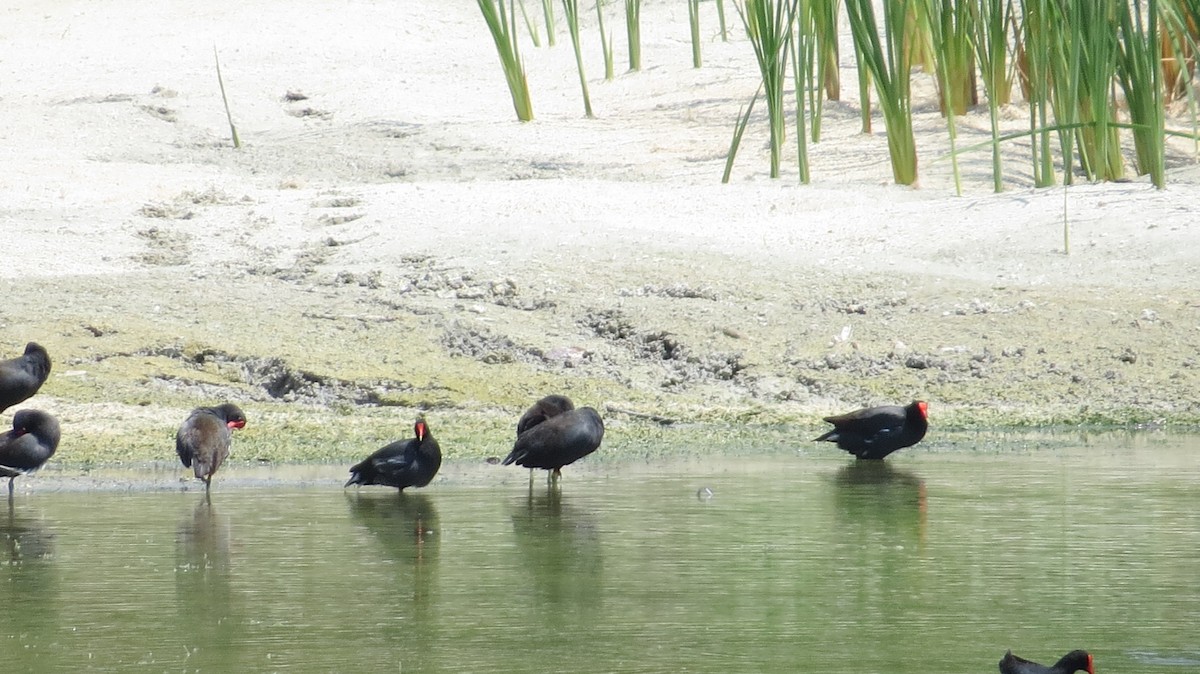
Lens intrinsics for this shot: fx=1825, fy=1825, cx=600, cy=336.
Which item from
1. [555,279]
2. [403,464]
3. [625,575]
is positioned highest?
[625,575]

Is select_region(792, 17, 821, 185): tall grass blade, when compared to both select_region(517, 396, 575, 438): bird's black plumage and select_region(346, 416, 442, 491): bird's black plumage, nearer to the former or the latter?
select_region(517, 396, 575, 438): bird's black plumage

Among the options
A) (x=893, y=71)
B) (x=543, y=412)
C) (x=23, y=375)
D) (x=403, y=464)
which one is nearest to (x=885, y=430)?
(x=543, y=412)

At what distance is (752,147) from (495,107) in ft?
13.1

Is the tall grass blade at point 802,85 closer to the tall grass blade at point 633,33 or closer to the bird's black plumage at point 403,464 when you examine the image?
the tall grass blade at point 633,33

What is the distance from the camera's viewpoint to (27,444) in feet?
25.3

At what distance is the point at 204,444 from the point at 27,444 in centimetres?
77

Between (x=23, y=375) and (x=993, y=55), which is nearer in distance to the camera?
(x=23, y=375)

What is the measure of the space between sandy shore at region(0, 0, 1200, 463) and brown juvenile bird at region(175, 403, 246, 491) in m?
0.88

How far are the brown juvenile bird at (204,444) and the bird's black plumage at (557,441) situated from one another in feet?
4.07

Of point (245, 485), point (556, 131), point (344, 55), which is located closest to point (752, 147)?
point (556, 131)

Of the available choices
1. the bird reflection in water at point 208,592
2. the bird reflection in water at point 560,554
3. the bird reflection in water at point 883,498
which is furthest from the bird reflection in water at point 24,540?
the bird reflection in water at point 883,498

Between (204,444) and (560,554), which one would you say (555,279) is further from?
(560,554)

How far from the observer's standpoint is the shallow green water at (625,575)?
4.47 metres

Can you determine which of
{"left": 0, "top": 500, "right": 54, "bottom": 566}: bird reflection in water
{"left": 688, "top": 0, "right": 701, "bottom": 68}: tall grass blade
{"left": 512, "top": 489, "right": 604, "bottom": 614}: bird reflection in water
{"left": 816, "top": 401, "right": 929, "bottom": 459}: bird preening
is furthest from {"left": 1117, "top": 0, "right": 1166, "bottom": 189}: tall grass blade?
{"left": 688, "top": 0, "right": 701, "bottom": 68}: tall grass blade
